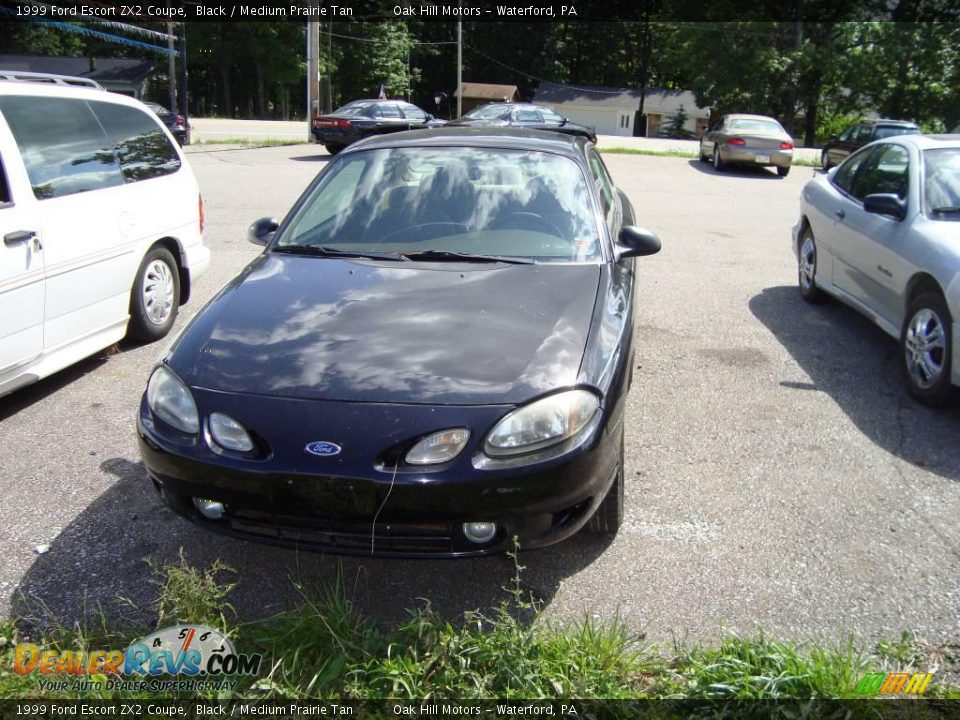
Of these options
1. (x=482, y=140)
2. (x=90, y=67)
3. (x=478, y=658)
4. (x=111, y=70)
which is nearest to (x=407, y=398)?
(x=478, y=658)

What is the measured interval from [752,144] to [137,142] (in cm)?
1668

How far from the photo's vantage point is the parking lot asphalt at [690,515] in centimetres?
311

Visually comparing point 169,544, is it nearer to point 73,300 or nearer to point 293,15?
point 73,300

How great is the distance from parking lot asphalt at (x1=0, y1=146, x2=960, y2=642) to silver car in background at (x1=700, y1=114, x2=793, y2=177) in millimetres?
14314

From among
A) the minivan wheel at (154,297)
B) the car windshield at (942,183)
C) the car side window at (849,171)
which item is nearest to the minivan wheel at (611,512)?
the car windshield at (942,183)

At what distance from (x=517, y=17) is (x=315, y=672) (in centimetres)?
7700

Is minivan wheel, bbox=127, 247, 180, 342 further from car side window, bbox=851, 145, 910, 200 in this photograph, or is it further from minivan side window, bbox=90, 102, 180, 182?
car side window, bbox=851, 145, 910, 200

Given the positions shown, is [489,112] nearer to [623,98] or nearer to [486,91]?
[486,91]

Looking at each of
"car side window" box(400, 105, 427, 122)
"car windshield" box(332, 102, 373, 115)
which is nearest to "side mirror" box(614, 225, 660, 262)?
"car windshield" box(332, 102, 373, 115)

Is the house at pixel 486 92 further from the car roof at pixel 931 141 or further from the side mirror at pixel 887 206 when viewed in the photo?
the side mirror at pixel 887 206

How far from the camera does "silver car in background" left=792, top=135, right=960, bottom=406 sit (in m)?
4.84

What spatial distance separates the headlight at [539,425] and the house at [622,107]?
68921 mm

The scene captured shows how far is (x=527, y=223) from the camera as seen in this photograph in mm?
4223

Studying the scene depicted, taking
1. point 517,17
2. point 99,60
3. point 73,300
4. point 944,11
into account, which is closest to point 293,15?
point 99,60
